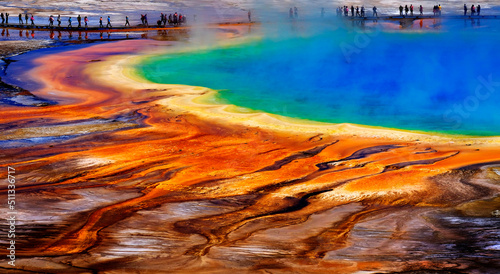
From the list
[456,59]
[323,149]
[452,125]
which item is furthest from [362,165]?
[456,59]

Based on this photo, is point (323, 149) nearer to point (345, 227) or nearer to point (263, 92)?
point (345, 227)

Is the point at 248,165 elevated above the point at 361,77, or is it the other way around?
the point at 361,77

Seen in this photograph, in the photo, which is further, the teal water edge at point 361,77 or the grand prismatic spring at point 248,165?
the teal water edge at point 361,77

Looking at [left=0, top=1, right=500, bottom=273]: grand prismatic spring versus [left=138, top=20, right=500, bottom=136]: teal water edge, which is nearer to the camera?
[left=0, top=1, right=500, bottom=273]: grand prismatic spring

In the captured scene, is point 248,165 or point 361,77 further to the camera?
point 361,77
